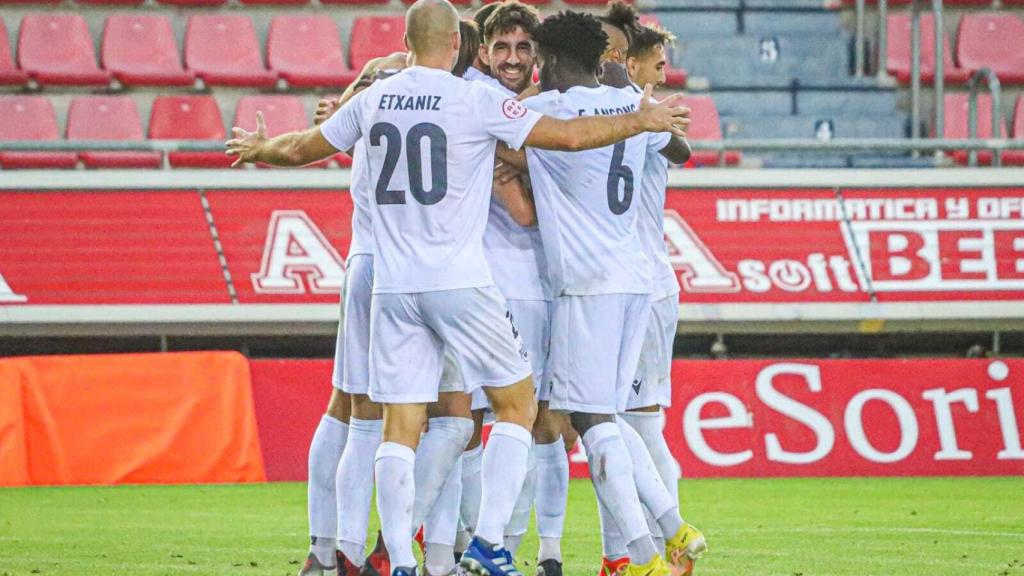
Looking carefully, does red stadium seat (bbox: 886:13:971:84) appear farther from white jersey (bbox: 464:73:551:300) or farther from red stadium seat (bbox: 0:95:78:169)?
white jersey (bbox: 464:73:551:300)

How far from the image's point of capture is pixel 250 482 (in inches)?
485

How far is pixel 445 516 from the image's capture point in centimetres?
629

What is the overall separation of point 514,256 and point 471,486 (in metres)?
1.06

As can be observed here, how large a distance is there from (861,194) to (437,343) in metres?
7.98

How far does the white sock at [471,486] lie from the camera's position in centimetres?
690

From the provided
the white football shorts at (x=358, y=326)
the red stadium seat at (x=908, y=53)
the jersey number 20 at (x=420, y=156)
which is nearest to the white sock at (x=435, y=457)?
the white football shorts at (x=358, y=326)

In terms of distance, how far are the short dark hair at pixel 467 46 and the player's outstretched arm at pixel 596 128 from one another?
100cm

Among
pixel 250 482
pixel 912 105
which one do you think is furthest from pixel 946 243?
pixel 250 482

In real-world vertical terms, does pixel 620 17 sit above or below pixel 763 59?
above

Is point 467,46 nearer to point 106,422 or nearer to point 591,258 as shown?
point 591,258

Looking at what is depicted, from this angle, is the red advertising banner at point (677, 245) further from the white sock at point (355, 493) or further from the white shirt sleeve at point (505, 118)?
the white shirt sleeve at point (505, 118)

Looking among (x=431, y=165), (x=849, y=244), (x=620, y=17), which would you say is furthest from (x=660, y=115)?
(x=849, y=244)

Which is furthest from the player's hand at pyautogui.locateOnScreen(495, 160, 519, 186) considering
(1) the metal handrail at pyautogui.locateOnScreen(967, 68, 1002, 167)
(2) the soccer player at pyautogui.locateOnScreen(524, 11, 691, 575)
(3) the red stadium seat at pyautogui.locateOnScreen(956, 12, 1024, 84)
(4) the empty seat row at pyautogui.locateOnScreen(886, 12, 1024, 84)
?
(3) the red stadium seat at pyautogui.locateOnScreen(956, 12, 1024, 84)

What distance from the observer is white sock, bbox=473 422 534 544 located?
5.92 metres
